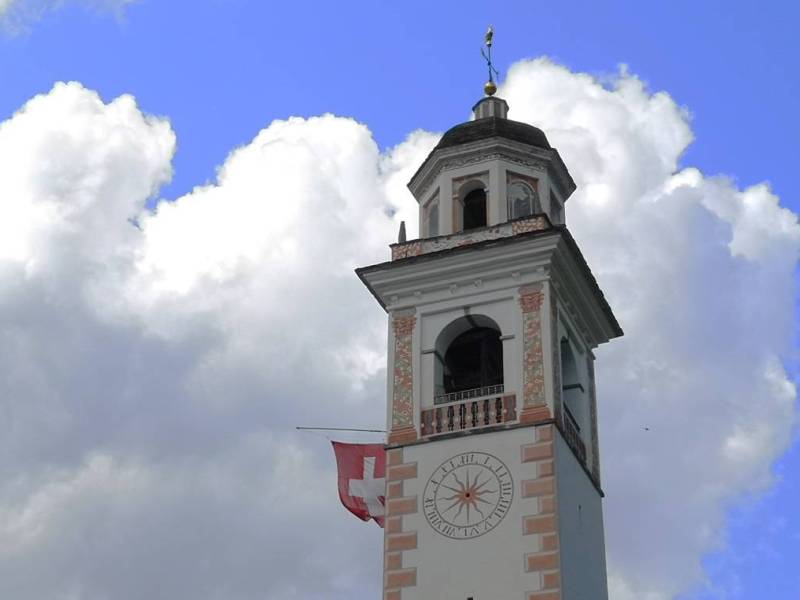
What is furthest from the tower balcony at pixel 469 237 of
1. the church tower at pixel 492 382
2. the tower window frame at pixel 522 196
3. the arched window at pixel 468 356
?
the arched window at pixel 468 356

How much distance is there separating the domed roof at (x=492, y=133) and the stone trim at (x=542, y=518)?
7.78m

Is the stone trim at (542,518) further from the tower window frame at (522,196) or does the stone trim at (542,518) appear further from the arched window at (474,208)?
the arched window at (474,208)

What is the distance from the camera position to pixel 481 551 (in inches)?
1008

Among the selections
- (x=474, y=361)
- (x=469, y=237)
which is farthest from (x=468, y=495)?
(x=469, y=237)

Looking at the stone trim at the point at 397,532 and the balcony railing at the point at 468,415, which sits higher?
the balcony railing at the point at 468,415

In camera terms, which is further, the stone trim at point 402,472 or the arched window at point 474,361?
the arched window at point 474,361

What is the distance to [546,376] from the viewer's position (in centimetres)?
2716

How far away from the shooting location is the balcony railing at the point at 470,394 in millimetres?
27594

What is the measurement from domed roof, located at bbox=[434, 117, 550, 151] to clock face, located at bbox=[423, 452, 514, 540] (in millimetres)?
8031

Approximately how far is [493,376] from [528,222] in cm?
322

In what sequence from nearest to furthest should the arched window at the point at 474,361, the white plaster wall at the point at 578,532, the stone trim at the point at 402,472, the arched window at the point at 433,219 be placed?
the white plaster wall at the point at 578,532 < the stone trim at the point at 402,472 < the arched window at the point at 474,361 < the arched window at the point at 433,219

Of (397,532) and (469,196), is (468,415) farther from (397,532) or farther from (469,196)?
(469,196)

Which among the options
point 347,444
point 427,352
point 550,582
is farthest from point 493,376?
point 550,582

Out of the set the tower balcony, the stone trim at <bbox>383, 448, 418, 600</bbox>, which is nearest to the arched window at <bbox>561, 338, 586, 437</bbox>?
the tower balcony
